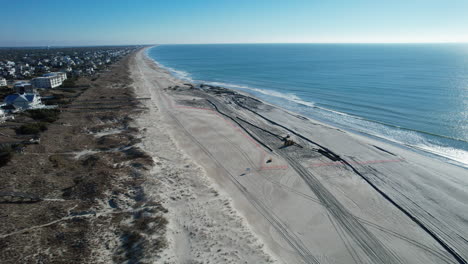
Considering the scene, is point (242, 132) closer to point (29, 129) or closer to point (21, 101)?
point (29, 129)

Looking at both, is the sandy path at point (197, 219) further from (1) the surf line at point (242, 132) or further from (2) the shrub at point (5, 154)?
(2) the shrub at point (5, 154)

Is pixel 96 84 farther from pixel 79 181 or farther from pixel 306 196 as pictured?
pixel 306 196

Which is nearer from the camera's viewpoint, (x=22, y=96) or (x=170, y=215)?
(x=170, y=215)

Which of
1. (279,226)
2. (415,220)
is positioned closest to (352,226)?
(415,220)

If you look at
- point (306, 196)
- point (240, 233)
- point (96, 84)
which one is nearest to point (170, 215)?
point (240, 233)

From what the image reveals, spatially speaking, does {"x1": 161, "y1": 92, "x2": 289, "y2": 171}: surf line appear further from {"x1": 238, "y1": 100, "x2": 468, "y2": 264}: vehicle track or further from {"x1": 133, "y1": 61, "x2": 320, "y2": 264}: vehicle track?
{"x1": 238, "y1": 100, "x2": 468, "y2": 264}: vehicle track

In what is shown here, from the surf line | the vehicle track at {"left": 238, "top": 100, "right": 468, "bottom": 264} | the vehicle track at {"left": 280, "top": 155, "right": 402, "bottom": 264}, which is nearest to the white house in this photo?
the surf line

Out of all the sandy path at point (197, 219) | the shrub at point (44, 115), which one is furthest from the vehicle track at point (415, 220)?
the shrub at point (44, 115)
